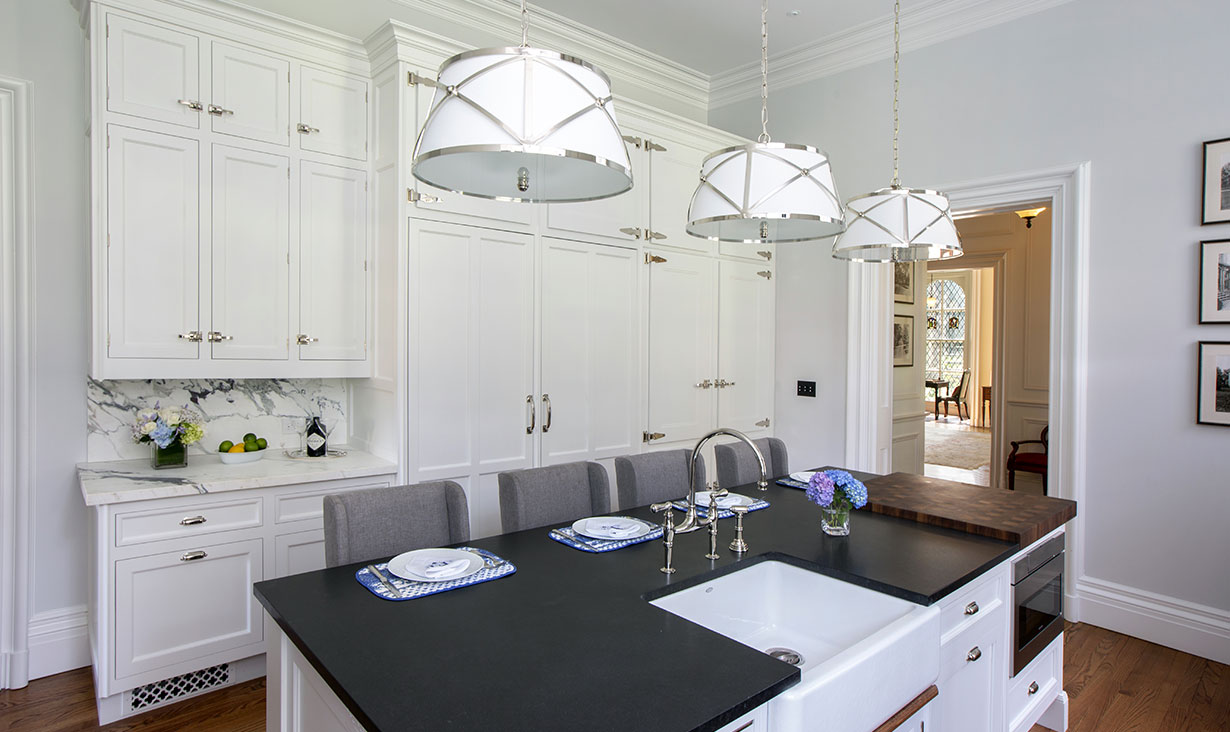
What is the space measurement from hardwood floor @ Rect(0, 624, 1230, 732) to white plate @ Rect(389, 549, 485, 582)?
1.24m

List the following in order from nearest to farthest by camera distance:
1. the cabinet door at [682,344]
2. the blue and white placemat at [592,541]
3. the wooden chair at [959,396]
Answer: the blue and white placemat at [592,541]
the cabinet door at [682,344]
the wooden chair at [959,396]

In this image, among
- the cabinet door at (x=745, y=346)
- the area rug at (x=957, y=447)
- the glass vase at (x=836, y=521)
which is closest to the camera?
the glass vase at (x=836, y=521)

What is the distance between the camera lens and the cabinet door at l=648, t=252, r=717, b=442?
4.01m

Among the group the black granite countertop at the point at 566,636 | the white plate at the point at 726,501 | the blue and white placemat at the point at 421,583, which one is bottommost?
the black granite countertop at the point at 566,636

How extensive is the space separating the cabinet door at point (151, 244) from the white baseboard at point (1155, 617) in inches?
170

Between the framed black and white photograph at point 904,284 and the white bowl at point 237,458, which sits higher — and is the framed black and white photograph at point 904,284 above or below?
above

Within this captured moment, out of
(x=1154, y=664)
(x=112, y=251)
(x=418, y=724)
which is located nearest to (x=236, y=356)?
(x=112, y=251)

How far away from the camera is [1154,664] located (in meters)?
3.03

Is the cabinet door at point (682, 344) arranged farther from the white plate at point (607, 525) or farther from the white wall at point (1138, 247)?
the white plate at point (607, 525)

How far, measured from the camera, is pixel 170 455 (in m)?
2.78

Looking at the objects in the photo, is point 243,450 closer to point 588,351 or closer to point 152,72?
point 152,72

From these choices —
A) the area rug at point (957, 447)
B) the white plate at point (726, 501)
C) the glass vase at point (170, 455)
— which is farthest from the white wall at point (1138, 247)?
the area rug at point (957, 447)

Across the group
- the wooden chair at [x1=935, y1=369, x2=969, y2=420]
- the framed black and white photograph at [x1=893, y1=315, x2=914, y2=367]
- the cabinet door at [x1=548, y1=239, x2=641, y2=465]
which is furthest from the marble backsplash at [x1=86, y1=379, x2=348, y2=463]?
the wooden chair at [x1=935, y1=369, x2=969, y2=420]

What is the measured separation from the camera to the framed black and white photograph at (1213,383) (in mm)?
3027
